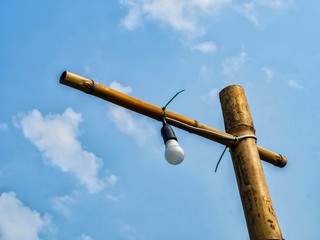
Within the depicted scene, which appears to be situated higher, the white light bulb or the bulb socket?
the bulb socket

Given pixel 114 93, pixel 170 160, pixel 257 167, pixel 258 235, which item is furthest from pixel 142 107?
pixel 258 235

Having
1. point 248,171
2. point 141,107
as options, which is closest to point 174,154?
point 141,107

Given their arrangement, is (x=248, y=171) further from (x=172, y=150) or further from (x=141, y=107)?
(x=141, y=107)

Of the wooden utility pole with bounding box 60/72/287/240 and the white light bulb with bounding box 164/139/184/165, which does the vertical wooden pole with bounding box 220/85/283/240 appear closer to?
the wooden utility pole with bounding box 60/72/287/240

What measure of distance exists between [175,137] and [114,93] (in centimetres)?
59

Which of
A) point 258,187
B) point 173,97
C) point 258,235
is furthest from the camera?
point 173,97

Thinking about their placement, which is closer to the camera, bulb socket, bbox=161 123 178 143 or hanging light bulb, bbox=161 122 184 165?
hanging light bulb, bbox=161 122 184 165

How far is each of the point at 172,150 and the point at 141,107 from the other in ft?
1.58

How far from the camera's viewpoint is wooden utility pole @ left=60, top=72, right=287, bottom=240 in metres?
2.89

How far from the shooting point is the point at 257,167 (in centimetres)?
317

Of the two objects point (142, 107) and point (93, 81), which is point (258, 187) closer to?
point (142, 107)

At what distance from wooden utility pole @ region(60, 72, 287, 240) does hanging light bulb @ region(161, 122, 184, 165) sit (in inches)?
10.0

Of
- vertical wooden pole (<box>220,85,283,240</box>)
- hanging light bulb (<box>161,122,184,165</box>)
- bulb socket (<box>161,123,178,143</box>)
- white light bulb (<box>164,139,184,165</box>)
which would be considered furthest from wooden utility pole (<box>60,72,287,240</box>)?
white light bulb (<box>164,139,184,165</box>)

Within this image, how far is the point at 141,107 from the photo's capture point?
3.18 m
